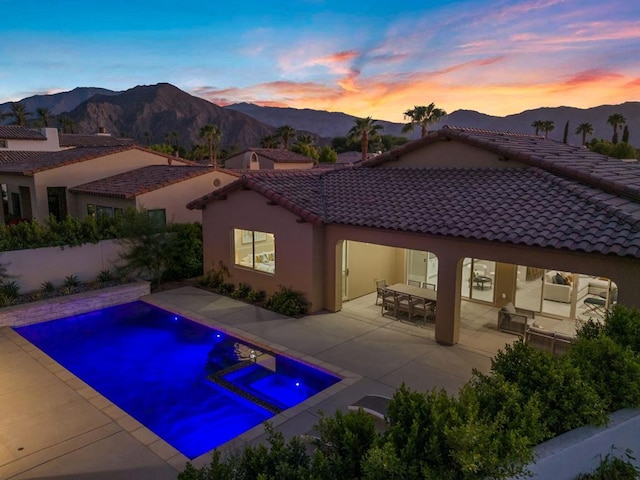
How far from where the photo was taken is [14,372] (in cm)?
1060

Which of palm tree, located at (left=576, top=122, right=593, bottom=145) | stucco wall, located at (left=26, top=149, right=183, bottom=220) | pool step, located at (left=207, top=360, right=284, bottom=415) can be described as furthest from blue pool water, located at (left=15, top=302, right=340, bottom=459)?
palm tree, located at (left=576, top=122, right=593, bottom=145)

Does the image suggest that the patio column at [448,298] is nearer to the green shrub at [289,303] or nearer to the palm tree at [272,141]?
the green shrub at [289,303]

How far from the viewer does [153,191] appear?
22.4 m

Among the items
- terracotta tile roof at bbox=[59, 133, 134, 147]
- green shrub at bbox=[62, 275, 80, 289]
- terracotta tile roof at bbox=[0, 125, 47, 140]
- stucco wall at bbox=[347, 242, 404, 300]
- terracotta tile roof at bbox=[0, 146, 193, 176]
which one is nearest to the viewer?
stucco wall at bbox=[347, 242, 404, 300]

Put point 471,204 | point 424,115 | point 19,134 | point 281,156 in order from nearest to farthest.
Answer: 1. point 471,204
2. point 19,134
3. point 424,115
4. point 281,156

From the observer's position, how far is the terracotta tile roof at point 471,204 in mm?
9883

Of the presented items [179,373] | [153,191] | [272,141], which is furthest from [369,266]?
[272,141]

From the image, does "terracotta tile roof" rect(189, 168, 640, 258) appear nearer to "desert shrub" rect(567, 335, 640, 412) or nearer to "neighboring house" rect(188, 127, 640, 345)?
"neighboring house" rect(188, 127, 640, 345)

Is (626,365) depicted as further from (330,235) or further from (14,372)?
(14,372)

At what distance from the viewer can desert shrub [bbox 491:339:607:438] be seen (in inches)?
198

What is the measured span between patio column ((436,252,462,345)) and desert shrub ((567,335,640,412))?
6062 millimetres

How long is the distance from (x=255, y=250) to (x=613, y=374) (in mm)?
12872

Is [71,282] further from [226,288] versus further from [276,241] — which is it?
[276,241]

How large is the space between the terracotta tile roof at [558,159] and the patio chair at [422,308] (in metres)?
5.45
